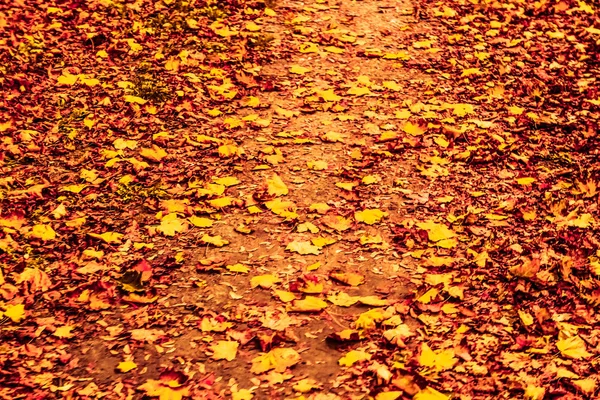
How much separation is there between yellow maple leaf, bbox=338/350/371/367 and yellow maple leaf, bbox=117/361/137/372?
1051 mm

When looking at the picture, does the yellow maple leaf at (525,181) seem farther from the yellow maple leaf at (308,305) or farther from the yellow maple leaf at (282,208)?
the yellow maple leaf at (308,305)

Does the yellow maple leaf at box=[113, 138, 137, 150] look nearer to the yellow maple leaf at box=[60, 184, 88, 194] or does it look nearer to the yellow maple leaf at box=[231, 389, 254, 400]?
the yellow maple leaf at box=[60, 184, 88, 194]

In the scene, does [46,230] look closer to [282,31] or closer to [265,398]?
[265,398]

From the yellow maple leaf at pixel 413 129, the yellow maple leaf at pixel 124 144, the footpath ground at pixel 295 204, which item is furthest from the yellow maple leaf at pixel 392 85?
the yellow maple leaf at pixel 124 144

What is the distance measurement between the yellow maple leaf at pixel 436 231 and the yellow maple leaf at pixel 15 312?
2453mm

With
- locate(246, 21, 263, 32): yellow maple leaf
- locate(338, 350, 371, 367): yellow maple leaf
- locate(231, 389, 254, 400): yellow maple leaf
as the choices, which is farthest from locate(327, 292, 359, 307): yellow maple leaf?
locate(246, 21, 263, 32): yellow maple leaf

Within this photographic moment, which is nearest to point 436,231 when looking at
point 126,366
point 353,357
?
point 353,357

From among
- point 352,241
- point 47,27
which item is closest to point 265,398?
point 352,241

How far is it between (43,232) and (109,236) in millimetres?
423

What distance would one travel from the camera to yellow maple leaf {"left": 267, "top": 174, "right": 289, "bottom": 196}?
392cm

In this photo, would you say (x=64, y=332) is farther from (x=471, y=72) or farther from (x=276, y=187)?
(x=471, y=72)

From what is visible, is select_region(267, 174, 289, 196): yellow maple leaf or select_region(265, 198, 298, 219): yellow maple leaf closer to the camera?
select_region(265, 198, 298, 219): yellow maple leaf

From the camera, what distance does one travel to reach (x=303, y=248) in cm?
348

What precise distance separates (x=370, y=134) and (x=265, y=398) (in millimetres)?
2544
